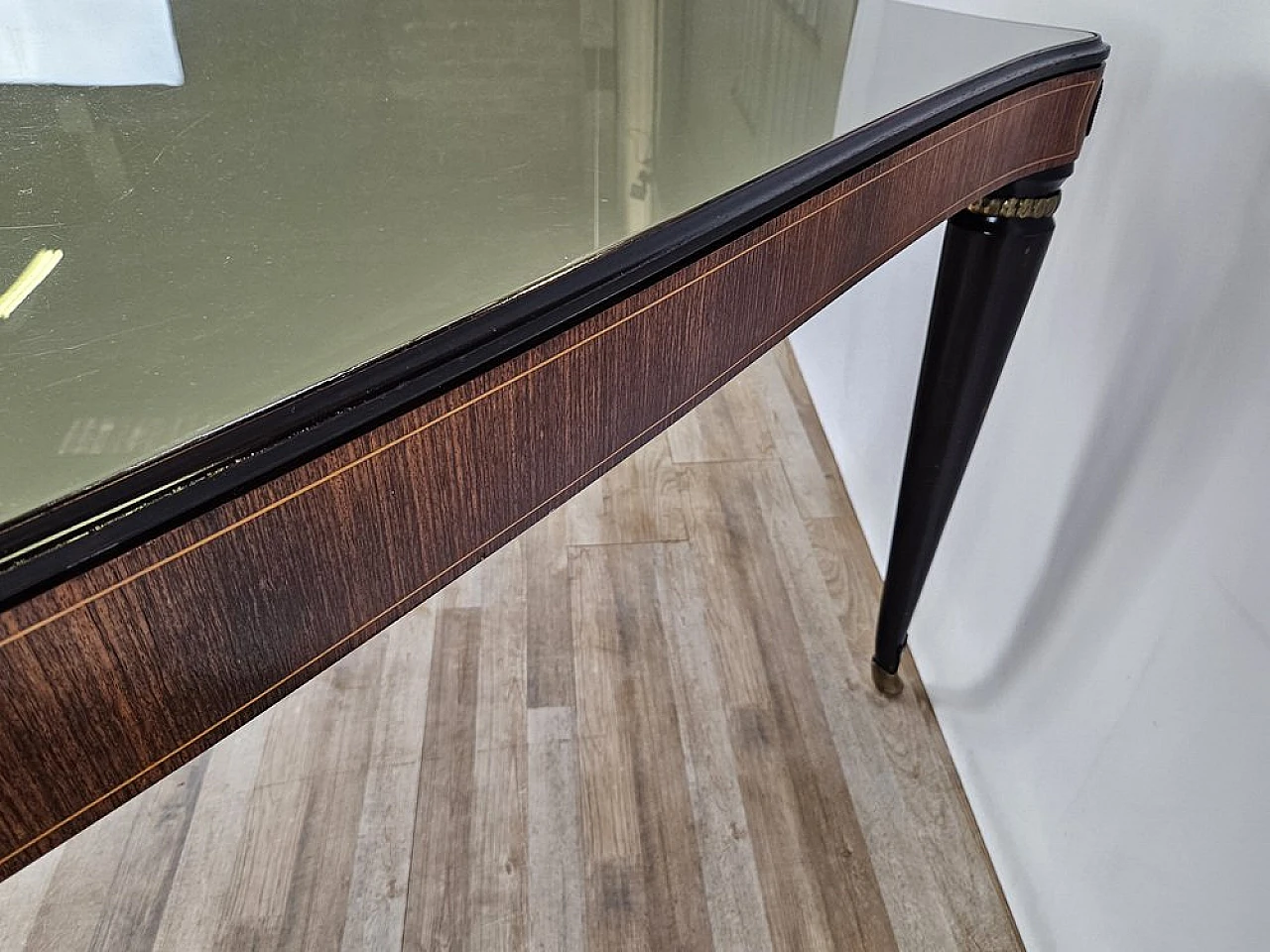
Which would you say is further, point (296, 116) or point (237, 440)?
point (296, 116)

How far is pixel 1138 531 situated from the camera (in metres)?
0.71

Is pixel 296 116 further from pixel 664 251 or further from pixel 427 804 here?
pixel 427 804

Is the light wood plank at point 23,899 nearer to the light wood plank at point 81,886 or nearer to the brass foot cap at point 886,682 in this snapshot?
the light wood plank at point 81,886

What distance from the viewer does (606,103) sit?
21.3 inches

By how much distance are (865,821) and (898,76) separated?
0.69m

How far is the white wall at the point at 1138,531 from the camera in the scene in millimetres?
599

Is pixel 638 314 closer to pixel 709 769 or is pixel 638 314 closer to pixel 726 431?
pixel 709 769

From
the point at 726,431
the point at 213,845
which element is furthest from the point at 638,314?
the point at 726,431

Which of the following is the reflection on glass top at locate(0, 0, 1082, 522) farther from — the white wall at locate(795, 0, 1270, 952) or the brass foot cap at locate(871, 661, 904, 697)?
the brass foot cap at locate(871, 661, 904, 697)

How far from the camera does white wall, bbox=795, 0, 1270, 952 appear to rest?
0.60 metres

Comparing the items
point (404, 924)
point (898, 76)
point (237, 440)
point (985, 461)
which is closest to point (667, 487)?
point (985, 461)

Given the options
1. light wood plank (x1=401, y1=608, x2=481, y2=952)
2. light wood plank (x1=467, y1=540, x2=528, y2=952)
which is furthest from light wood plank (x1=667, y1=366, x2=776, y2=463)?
light wood plank (x1=401, y1=608, x2=481, y2=952)

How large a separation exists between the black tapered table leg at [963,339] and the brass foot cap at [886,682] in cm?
14

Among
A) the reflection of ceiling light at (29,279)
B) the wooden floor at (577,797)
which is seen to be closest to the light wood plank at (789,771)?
the wooden floor at (577,797)
